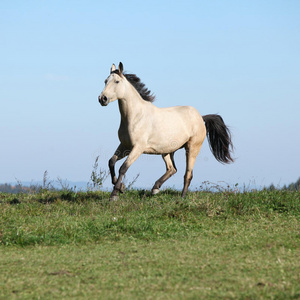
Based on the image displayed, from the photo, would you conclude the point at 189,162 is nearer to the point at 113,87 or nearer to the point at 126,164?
the point at 126,164

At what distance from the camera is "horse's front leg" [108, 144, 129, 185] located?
970 cm

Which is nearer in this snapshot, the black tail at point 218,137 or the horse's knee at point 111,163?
the horse's knee at point 111,163

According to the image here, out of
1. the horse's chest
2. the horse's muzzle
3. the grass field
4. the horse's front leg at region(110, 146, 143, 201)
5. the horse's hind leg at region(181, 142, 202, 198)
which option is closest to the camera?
the grass field

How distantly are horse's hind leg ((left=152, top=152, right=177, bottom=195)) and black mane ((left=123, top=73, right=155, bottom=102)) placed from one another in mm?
1460

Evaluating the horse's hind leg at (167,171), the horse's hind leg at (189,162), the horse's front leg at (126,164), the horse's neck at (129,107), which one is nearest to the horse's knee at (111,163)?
the horse's front leg at (126,164)

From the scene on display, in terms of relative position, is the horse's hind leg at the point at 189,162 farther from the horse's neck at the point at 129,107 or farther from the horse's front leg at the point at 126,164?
the horse's neck at the point at 129,107

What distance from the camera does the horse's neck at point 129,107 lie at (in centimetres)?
956

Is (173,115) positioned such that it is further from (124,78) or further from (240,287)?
(240,287)

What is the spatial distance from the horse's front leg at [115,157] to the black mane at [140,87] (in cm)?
137

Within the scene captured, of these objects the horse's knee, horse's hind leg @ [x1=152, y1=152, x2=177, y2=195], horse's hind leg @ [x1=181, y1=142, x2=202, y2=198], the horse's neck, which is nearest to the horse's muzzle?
the horse's neck

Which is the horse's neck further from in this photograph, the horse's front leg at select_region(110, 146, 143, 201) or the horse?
the horse's front leg at select_region(110, 146, 143, 201)

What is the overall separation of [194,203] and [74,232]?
249cm

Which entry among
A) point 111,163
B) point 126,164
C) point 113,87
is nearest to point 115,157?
point 111,163

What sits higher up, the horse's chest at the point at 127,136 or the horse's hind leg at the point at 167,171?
the horse's chest at the point at 127,136
